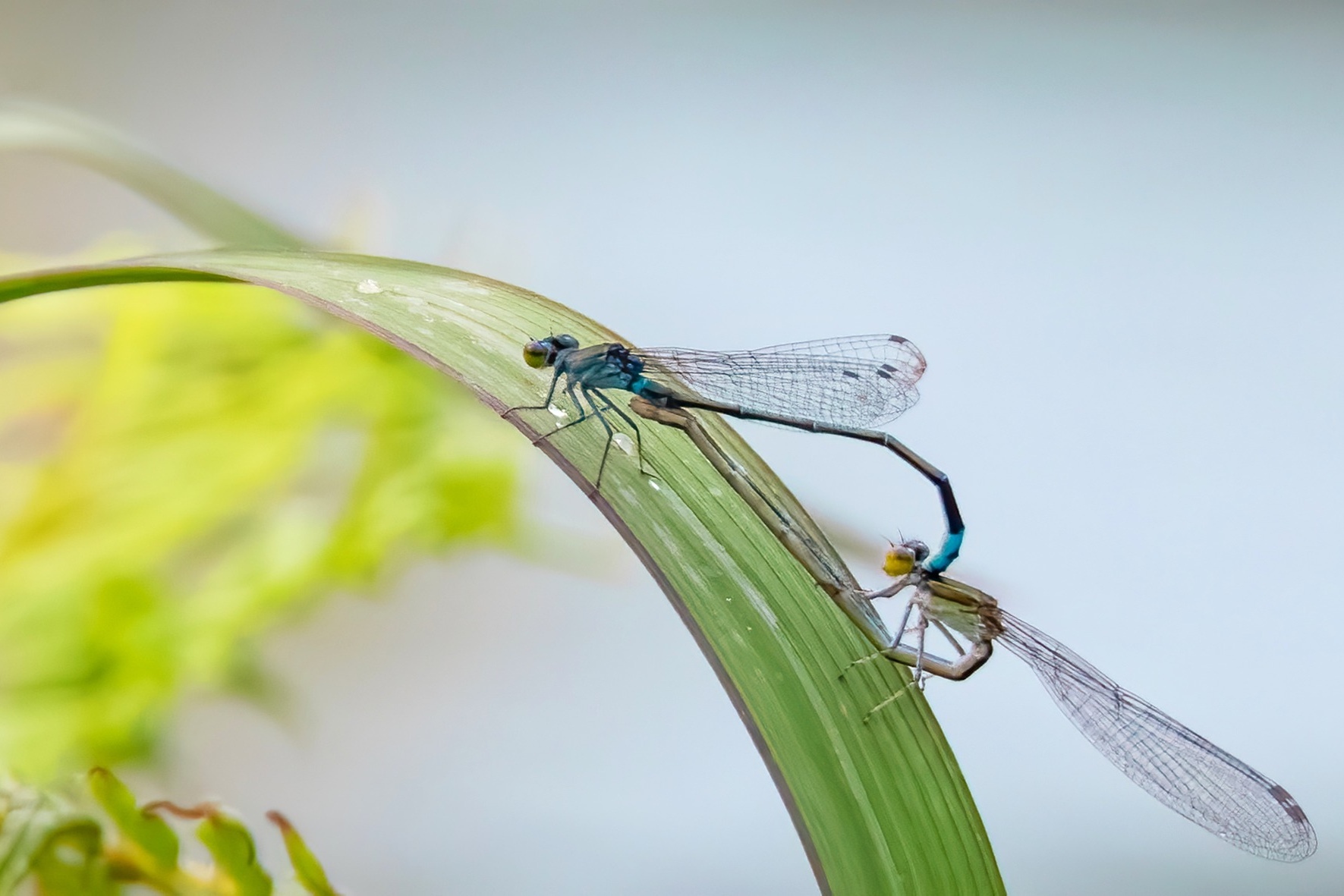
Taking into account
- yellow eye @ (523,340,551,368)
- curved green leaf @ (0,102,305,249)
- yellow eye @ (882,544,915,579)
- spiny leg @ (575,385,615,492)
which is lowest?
yellow eye @ (882,544,915,579)

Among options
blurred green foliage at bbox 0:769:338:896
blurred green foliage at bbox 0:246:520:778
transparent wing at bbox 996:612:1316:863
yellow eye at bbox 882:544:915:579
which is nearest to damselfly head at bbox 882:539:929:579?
yellow eye at bbox 882:544:915:579

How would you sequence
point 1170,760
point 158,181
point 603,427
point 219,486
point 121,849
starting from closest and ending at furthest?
point 603,427, point 1170,760, point 121,849, point 158,181, point 219,486

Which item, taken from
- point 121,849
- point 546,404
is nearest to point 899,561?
point 546,404

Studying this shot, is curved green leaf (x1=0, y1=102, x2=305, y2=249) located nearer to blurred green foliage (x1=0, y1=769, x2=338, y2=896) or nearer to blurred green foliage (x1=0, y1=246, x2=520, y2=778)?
blurred green foliage (x1=0, y1=246, x2=520, y2=778)

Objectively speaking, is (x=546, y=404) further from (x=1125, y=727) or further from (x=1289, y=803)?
(x=1289, y=803)

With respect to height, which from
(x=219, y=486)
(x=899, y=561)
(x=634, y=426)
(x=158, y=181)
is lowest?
(x=899, y=561)

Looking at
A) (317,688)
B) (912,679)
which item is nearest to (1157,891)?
(912,679)

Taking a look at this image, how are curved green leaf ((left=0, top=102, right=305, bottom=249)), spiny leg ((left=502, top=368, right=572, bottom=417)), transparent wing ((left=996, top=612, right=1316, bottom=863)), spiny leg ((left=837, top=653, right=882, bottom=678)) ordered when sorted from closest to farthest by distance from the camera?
spiny leg ((left=837, top=653, right=882, bottom=678)) < spiny leg ((left=502, top=368, right=572, bottom=417)) < transparent wing ((left=996, top=612, right=1316, bottom=863)) < curved green leaf ((left=0, top=102, right=305, bottom=249))
